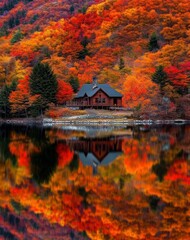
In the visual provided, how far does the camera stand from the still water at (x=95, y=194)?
14.1m

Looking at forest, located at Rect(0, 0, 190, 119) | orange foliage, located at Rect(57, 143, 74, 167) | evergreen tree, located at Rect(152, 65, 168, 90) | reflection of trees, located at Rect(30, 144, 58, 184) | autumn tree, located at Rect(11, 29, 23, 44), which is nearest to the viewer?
reflection of trees, located at Rect(30, 144, 58, 184)

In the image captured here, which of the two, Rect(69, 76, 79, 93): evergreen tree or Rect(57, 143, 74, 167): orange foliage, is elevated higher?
Rect(69, 76, 79, 93): evergreen tree

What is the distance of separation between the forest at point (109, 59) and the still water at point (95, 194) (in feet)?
128

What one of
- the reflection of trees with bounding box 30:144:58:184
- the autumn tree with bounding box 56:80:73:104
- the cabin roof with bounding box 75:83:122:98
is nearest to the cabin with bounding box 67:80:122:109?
the cabin roof with bounding box 75:83:122:98

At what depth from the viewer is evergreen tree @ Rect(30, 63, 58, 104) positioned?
6812 centimetres

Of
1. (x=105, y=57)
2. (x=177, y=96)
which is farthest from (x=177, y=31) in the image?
(x=177, y=96)

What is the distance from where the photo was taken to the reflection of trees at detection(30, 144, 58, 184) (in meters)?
21.2

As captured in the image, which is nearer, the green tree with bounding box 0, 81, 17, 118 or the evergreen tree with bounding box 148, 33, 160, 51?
the green tree with bounding box 0, 81, 17, 118

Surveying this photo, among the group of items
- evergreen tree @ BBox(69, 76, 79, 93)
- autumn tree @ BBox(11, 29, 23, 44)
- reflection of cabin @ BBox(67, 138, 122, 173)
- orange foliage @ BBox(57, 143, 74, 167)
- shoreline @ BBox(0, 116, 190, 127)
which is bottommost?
shoreline @ BBox(0, 116, 190, 127)

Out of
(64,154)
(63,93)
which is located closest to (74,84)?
(63,93)

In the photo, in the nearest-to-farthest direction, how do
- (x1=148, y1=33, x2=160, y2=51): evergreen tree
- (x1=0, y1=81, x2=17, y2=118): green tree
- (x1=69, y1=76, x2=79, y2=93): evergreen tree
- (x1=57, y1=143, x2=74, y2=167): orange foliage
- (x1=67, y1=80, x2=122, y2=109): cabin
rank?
(x1=57, y1=143, x2=74, y2=167): orange foliage → (x1=0, y1=81, x2=17, y2=118): green tree → (x1=67, y1=80, x2=122, y2=109): cabin → (x1=69, y1=76, x2=79, y2=93): evergreen tree → (x1=148, y1=33, x2=160, y2=51): evergreen tree

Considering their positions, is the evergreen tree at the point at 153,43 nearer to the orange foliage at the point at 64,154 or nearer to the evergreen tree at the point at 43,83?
the evergreen tree at the point at 43,83

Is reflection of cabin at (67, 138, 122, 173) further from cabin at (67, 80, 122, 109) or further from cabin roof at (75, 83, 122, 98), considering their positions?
cabin at (67, 80, 122, 109)

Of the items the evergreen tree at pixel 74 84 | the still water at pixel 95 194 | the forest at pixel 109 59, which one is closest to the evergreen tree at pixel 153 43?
the forest at pixel 109 59
